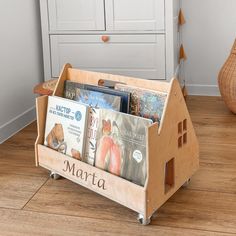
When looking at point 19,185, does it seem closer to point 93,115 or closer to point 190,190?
point 93,115

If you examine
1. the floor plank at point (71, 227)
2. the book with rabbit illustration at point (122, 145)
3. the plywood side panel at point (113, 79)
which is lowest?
the floor plank at point (71, 227)

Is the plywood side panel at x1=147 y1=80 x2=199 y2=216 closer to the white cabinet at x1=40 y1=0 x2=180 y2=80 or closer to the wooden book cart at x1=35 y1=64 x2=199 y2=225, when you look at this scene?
the wooden book cart at x1=35 y1=64 x2=199 y2=225

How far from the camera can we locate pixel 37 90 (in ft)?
7.43

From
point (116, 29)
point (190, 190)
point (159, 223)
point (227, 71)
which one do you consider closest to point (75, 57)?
point (116, 29)

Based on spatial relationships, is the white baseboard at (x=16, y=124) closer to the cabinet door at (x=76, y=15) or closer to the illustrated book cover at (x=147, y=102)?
the cabinet door at (x=76, y=15)

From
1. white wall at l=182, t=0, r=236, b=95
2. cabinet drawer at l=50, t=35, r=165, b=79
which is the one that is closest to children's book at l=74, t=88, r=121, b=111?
cabinet drawer at l=50, t=35, r=165, b=79

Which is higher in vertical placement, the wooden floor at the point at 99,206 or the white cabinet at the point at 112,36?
the white cabinet at the point at 112,36

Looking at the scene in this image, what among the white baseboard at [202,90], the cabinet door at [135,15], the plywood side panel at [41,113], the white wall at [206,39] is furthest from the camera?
the white baseboard at [202,90]

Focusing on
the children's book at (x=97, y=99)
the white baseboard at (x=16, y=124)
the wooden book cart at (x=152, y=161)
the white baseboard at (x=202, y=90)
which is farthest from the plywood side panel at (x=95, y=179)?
the white baseboard at (x=202, y=90)

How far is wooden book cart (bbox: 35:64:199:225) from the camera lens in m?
1.44

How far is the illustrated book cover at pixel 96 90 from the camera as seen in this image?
1611 millimetres

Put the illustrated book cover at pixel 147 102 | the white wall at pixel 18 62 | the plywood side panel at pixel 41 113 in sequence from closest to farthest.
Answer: the illustrated book cover at pixel 147 102
the plywood side panel at pixel 41 113
the white wall at pixel 18 62

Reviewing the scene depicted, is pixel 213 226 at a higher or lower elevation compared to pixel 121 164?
lower

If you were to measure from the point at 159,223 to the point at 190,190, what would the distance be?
0.27 meters
